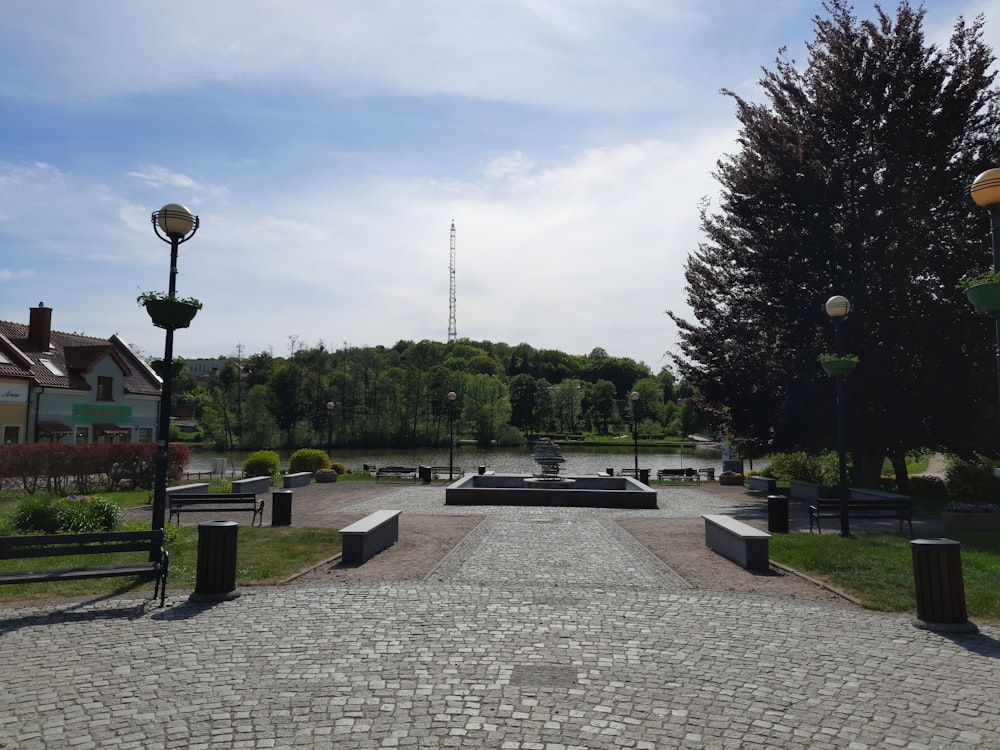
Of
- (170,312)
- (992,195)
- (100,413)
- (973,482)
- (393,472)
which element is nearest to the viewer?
(992,195)

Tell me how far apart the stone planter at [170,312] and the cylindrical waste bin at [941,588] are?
9114mm

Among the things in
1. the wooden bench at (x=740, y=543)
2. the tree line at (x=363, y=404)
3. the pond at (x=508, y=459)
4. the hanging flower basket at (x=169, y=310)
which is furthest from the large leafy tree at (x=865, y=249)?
the tree line at (x=363, y=404)

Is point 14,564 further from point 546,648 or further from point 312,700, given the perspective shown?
point 546,648

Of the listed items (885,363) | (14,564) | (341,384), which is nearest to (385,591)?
(14,564)

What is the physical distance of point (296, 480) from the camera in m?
25.2

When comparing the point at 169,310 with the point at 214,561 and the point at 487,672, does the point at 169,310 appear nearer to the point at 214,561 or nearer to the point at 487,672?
the point at 214,561

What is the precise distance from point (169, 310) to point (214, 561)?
11.3ft

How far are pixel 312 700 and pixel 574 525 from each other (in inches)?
421

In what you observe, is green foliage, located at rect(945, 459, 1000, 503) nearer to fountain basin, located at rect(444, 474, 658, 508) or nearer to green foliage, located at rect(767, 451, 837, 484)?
green foliage, located at rect(767, 451, 837, 484)

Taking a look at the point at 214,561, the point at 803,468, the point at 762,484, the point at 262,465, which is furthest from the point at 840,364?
the point at 262,465

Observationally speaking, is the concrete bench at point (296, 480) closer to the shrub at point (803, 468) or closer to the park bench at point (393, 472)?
the park bench at point (393, 472)

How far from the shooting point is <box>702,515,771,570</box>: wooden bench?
10070 millimetres

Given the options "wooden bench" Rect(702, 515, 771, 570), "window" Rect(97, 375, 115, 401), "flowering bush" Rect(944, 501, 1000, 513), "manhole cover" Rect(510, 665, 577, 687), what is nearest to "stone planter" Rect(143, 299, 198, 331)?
"manhole cover" Rect(510, 665, 577, 687)

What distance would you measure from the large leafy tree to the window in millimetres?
26309
